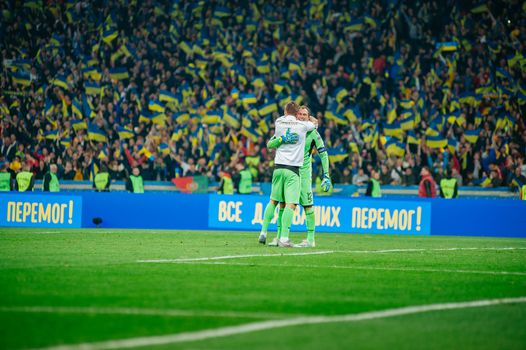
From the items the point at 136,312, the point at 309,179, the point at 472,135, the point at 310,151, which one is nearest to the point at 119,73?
the point at 472,135

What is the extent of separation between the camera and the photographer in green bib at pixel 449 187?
2689 centimetres

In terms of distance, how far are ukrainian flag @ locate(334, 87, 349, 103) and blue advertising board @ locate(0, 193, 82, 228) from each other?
10660mm

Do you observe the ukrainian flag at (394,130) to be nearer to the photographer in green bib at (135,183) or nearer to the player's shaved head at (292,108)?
the photographer in green bib at (135,183)

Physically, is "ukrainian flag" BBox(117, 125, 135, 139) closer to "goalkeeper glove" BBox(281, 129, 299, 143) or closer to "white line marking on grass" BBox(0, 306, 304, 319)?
"goalkeeper glove" BBox(281, 129, 299, 143)

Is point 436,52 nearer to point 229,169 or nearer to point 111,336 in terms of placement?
point 229,169

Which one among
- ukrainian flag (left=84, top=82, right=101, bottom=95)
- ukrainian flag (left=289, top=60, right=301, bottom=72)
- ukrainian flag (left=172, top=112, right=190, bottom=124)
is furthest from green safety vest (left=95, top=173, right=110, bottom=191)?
ukrainian flag (left=289, top=60, right=301, bottom=72)

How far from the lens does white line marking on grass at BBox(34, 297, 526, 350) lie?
6320 mm

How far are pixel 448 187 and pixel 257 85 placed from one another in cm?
929

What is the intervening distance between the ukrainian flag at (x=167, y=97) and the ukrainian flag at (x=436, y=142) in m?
9.74

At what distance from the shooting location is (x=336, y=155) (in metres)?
30.1

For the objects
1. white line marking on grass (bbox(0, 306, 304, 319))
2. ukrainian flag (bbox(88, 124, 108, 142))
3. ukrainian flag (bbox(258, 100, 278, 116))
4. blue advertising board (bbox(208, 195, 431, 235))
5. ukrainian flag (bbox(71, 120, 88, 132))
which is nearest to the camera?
white line marking on grass (bbox(0, 306, 304, 319))

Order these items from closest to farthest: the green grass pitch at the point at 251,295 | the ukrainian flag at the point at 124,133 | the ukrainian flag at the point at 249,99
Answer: the green grass pitch at the point at 251,295 < the ukrainian flag at the point at 249,99 < the ukrainian flag at the point at 124,133

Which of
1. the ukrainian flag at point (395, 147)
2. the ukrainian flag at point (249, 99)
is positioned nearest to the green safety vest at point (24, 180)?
the ukrainian flag at point (249, 99)

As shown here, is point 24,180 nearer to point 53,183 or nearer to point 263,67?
point 53,183
